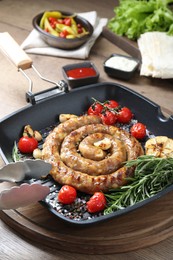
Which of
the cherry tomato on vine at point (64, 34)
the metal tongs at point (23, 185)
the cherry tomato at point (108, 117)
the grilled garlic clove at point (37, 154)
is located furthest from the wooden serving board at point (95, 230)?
the cherry tomato on vine at point (64, 34)

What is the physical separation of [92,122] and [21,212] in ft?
2.08

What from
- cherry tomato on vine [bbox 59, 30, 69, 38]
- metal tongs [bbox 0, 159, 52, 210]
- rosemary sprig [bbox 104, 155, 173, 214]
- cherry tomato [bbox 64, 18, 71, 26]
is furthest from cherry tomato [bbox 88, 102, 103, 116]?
cherry tomato [bbox 64, 18, 71, 26]

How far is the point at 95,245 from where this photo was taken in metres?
1.99

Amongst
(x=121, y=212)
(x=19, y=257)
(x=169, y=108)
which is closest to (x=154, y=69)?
(x=169, y=108)

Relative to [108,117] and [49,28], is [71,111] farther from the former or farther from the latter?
[49,28]

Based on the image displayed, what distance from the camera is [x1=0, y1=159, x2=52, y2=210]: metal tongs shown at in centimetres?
188

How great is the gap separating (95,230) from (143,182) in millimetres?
292

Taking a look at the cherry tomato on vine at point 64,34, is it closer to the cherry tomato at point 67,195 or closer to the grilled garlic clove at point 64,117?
the grilled garlic clove at point 64,117

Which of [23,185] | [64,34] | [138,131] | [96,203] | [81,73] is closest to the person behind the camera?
[23,185]

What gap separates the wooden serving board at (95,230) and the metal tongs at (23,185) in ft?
0.45

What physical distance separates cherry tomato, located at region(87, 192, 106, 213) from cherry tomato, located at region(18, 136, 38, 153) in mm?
464

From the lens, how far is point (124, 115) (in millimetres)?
2586

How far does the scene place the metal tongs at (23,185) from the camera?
6.15ft

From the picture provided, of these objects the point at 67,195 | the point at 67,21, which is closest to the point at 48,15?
the point at 67,21
